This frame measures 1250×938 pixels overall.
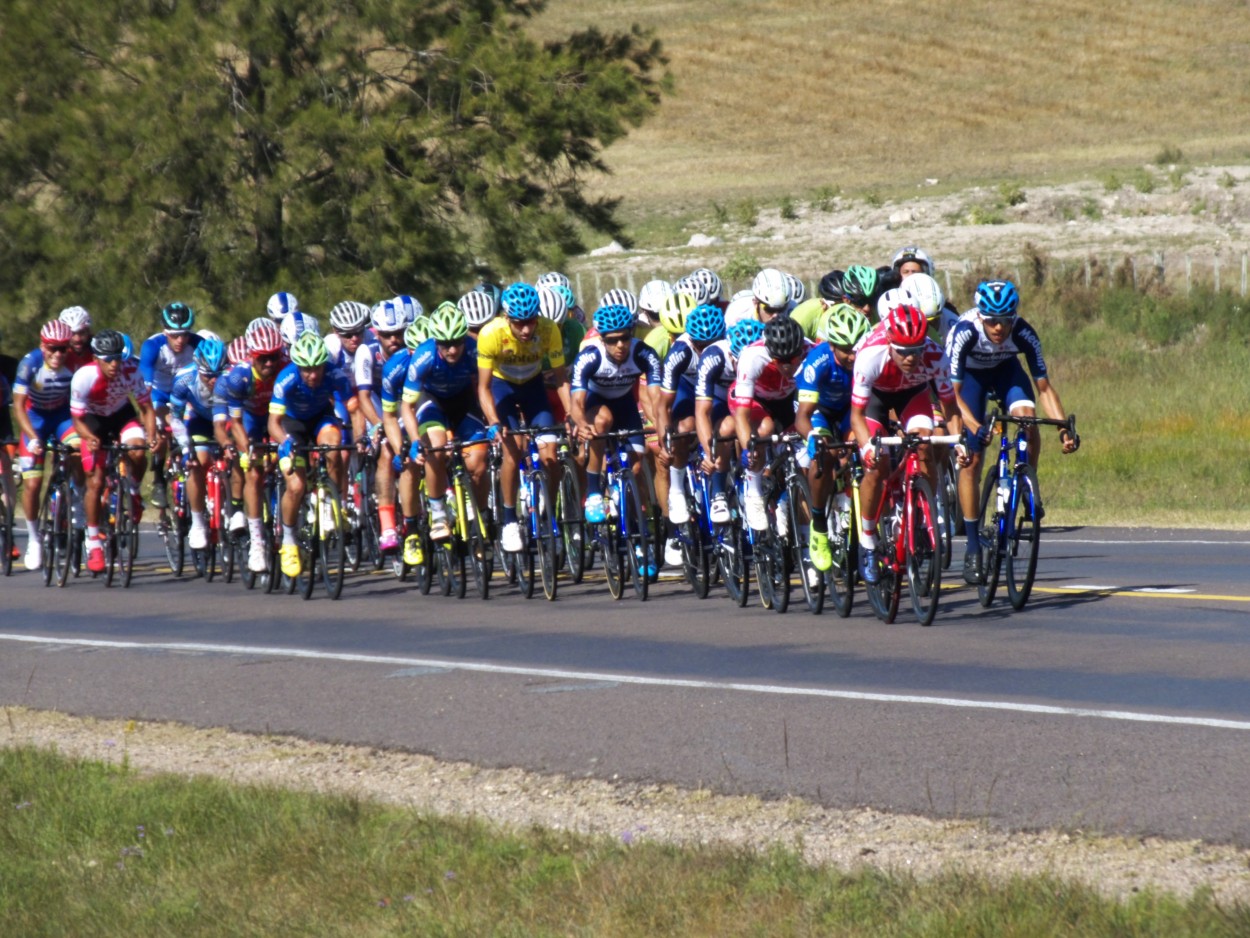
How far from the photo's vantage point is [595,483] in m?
14.0

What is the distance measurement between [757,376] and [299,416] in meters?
4.22

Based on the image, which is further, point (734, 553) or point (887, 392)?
point (734, 553)

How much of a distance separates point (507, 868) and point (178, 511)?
11.5m

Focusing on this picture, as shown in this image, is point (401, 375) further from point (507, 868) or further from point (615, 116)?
point (615, 116)

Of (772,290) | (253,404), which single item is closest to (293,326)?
(253,404)

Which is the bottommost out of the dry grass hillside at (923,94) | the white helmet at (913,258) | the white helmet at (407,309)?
the white helmet at (407,309)

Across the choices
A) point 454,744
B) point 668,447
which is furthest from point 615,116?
point 454,744

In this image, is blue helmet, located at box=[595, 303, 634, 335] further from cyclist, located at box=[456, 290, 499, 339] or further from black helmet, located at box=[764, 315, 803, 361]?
black helmet, located at box=[764, 315, 803, 361]

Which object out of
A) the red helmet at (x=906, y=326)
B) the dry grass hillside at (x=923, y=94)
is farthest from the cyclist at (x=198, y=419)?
the dry grass hillside at (x=923, y=94)

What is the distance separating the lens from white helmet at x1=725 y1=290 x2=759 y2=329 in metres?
14.7

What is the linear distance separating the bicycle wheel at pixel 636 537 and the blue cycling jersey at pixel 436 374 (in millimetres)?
1710

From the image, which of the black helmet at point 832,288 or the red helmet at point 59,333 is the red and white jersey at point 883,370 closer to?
the black helmet at point 832,288

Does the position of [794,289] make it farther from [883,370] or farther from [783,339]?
[883,370]

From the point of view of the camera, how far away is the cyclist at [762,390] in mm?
12602
